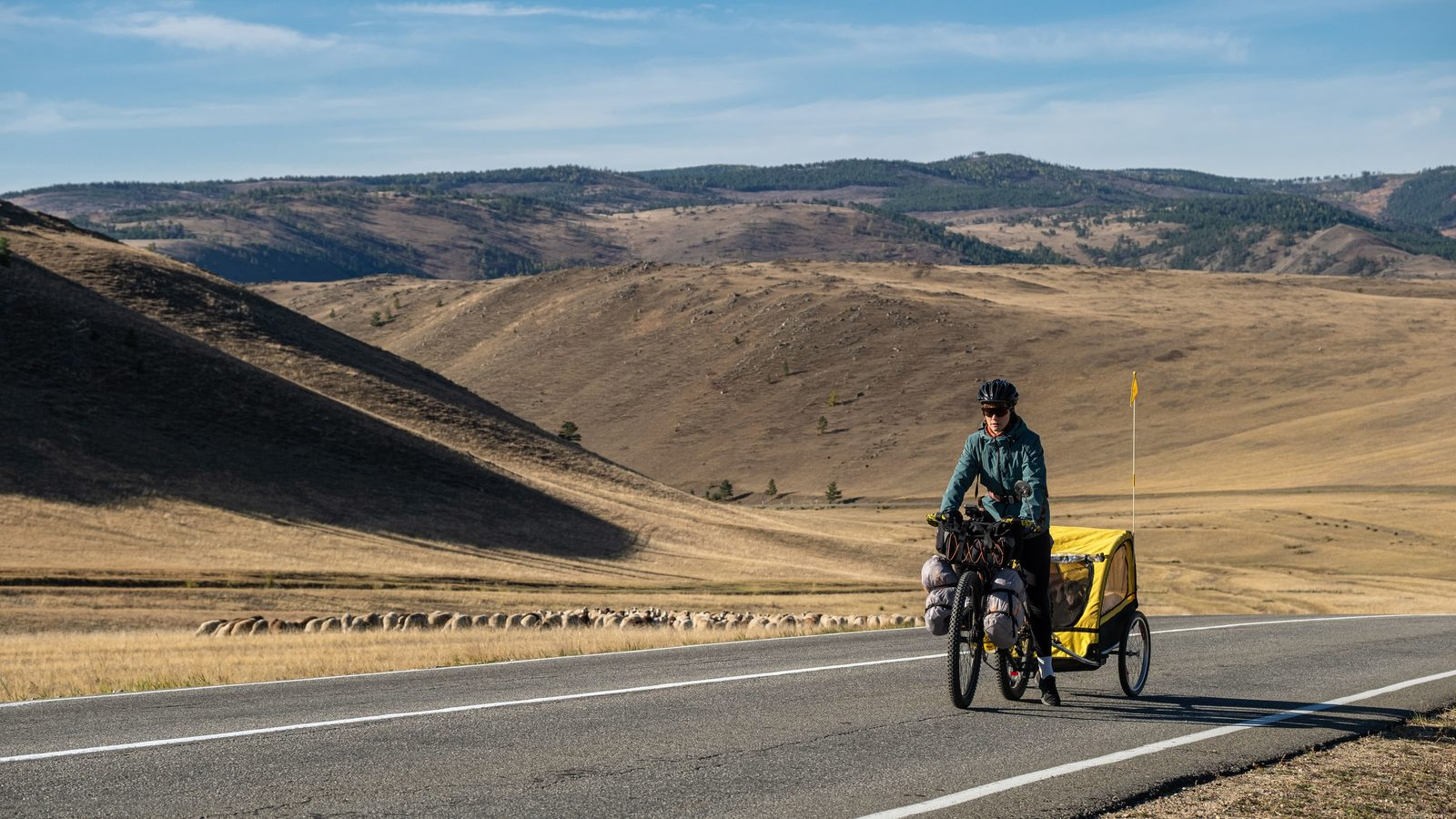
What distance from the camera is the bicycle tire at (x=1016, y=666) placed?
35.7 feet

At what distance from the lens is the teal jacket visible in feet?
34.8

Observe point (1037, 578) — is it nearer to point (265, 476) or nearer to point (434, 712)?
point (434, 712)

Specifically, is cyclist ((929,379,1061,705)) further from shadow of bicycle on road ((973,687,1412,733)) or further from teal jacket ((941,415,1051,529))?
shadow of bicycle on road ((973,687,1412,733))

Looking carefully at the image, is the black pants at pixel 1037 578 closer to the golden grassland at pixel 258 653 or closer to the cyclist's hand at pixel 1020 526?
the cyclist's hand at pixel 1020 526

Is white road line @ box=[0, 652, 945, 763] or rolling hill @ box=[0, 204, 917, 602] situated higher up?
white road line @ box=[0, 652, 945, 763]

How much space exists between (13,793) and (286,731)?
6.82ft

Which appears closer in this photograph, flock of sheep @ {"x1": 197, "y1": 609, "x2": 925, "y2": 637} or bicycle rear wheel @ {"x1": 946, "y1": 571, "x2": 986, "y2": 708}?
bicycle rear wheel @ {"x1": 946, "y1": 571, "x2": 986, "y2": 708}

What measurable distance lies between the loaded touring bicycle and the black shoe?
0.42 ft

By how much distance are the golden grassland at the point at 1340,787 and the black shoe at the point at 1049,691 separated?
6.64ft

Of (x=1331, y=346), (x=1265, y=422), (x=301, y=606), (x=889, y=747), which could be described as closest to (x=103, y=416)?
(x=301, y=606)

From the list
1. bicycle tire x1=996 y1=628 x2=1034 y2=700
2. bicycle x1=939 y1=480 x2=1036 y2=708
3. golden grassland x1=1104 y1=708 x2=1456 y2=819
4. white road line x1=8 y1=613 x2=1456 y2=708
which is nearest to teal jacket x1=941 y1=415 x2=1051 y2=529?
bicycle x1=939 y1=480 x2=1036 y2=708

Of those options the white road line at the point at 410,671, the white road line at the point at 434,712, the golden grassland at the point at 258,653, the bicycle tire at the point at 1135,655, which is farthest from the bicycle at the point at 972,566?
the golden grassland at the point at 258,653

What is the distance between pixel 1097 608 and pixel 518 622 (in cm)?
1810

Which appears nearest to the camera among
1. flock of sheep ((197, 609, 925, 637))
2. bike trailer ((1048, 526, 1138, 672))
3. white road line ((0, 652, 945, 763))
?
white road line ((0, 652, 945, 763))
